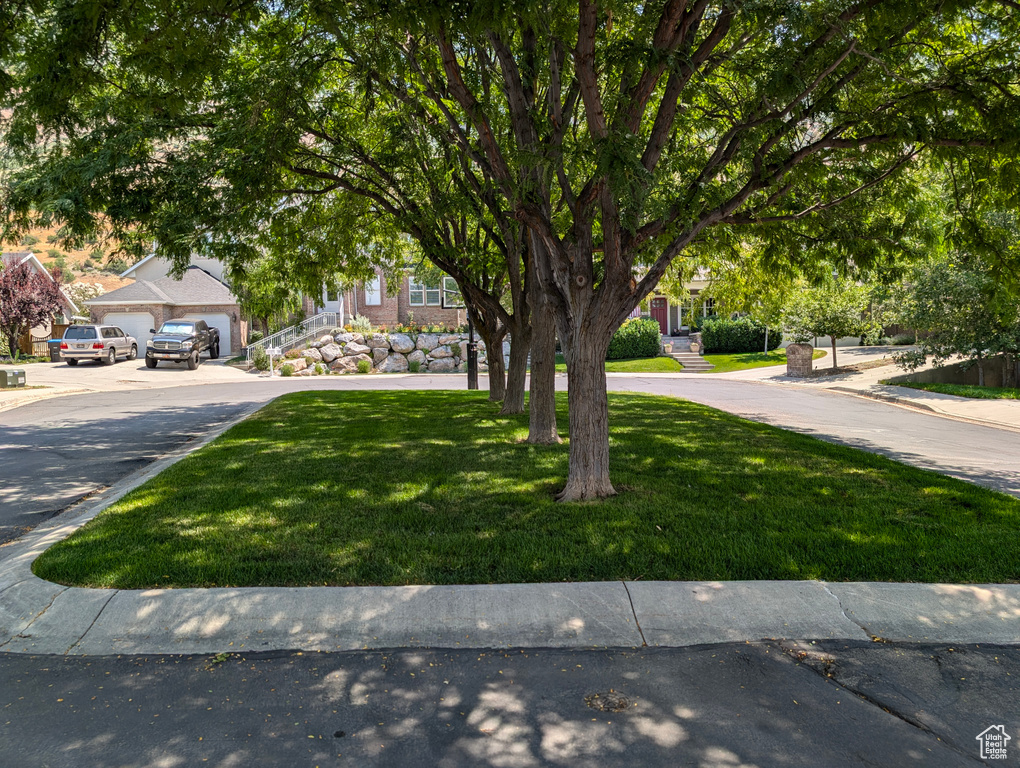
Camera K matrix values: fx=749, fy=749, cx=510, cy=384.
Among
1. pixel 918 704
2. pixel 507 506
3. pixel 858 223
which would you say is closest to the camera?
pixel 918 704

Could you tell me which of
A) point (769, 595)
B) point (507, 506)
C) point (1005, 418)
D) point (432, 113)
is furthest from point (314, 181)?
point (1005, 418)

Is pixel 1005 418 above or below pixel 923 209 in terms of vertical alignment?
below

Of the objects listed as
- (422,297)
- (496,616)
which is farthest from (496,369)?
(422,297)

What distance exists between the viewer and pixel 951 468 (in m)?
10.5

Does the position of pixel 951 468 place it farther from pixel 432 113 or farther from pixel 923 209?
pixel 432 113

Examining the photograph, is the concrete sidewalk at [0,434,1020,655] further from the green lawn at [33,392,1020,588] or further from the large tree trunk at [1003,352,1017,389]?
the large tree trunk at [1003,352,1017,389]

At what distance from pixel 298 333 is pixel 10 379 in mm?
15542

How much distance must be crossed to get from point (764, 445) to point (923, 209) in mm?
4331

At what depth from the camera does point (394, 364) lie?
35.9m

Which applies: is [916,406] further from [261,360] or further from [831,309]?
[261,360]

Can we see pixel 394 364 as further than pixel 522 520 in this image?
Yes

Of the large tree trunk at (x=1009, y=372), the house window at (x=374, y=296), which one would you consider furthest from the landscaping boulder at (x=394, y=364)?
the large tree trunk at (x=1009, y=372)

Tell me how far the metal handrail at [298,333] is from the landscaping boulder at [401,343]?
162 inches

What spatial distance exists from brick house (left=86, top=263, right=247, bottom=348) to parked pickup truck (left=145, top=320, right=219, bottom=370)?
473cm
